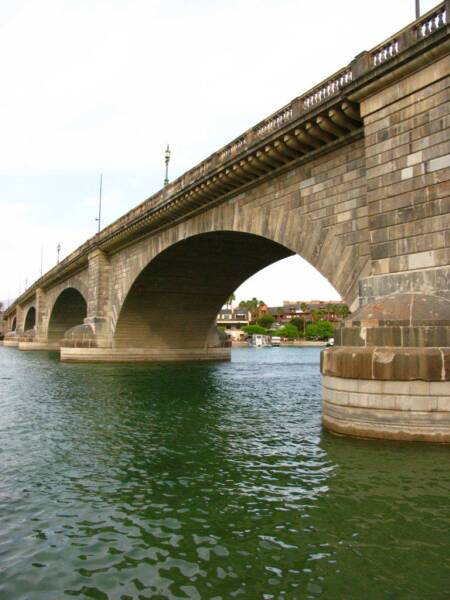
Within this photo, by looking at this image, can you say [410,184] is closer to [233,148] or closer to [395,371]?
[395,371]

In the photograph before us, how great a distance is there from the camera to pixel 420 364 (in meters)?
10.2

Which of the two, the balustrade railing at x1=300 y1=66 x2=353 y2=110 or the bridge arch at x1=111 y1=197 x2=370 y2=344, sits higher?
the balustrade railing at x1=300 y1=66 x2=353 y2=110

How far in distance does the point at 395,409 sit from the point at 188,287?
26.8 m

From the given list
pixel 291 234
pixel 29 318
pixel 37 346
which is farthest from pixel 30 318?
pixel 291 234

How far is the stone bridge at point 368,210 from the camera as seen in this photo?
10.6 m

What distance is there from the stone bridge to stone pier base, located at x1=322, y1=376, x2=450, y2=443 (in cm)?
2

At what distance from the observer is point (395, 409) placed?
10.5 meters

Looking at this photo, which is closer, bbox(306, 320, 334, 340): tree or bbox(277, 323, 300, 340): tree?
bbox(306, 320, 334, 340): tree

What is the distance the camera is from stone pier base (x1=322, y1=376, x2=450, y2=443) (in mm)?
10227

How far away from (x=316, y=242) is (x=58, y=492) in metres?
11.0

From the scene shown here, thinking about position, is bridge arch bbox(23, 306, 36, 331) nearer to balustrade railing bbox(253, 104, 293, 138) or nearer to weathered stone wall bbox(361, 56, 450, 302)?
balustrade railing bbox(253, 104, 293, 138)

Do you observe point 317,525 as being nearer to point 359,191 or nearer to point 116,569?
point 116,569

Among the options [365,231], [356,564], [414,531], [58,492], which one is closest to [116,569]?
[356,564]

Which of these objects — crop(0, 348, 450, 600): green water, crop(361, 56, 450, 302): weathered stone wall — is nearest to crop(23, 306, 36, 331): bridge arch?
crop(0, 348, 450, 600): green water
